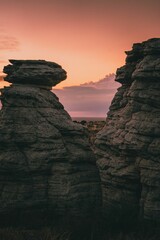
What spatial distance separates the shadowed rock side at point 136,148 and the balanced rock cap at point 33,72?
5053mm

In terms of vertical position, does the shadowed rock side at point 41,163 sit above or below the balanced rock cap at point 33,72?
below

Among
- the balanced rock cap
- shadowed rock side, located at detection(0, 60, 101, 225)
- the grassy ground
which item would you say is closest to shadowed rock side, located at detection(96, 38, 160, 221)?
shadowed rock side, located at detection(0, 60, 101, 225)

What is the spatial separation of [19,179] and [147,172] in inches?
315

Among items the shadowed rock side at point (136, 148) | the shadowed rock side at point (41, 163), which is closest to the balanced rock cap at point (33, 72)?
the shadowed rock side at point (41, 163)

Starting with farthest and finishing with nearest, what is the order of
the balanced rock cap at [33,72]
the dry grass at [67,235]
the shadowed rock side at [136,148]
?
the balanced rock cap at [33,72] → the shadowed rock side at [136,148] → the dry grass at [67,235]

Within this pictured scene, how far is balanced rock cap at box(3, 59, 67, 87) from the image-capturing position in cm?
2967

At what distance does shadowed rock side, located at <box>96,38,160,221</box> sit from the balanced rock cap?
5.05 metres

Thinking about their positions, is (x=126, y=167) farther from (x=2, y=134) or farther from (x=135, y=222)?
(x=2, y=134)

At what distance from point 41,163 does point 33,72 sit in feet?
20.5

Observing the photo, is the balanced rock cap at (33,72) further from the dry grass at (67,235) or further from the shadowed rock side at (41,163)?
the dry grass at (67,235)

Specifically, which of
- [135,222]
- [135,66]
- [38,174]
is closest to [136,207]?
[135,222]

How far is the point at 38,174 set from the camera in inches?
1094

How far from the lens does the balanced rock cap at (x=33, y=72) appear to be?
1168 inches

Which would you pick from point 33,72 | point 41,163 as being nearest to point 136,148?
point 41,163
